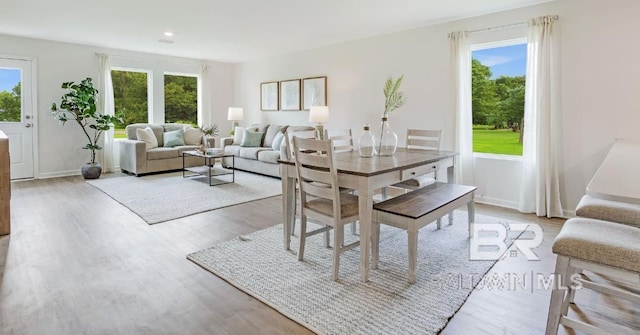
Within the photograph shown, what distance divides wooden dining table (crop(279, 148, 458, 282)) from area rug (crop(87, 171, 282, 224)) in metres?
1.67

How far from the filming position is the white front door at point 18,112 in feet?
18.9

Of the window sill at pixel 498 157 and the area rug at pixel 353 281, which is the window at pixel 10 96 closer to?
the area rug at pixel 353 281

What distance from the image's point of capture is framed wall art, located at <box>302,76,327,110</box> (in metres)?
6.42

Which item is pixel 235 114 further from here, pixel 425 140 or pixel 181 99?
pixel 425 140

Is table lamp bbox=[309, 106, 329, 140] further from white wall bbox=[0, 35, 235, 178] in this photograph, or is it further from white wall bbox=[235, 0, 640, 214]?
white wall bbox=[0, 35, 235, 178]

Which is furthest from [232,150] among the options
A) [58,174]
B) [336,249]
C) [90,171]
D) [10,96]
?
[336,249]

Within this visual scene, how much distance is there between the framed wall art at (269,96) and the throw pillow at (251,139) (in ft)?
2.67

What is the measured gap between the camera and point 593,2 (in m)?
3.61

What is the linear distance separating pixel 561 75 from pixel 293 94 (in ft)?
14.7

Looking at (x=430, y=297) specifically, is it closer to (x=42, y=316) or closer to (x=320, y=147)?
(x=320, y=147)

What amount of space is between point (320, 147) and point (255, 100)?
238 inches

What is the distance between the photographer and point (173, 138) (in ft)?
22.5

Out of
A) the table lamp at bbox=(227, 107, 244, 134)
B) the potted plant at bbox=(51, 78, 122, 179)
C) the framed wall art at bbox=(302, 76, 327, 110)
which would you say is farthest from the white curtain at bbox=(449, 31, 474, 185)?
the potted plant at bbox=(51, 78, 122, 179)

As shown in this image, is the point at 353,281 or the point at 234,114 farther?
the point at 234,114
